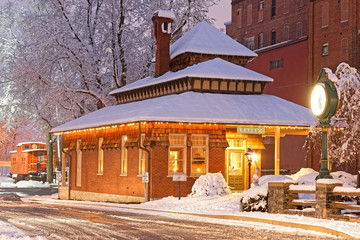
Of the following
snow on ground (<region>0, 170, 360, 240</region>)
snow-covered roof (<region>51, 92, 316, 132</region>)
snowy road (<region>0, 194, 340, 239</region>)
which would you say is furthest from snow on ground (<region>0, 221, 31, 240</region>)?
snow-covered roof (<region>51, 92, 316, 132</region>)

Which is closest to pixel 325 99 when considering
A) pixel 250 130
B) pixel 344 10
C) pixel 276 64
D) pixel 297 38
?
pixel 250 130

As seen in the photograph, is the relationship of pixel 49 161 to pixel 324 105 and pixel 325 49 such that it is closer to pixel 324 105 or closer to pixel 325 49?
pixel 325 49

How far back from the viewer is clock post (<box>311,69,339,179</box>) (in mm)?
19844

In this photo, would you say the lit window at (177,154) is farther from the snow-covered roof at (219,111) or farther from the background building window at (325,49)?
the background building window at (325,49)

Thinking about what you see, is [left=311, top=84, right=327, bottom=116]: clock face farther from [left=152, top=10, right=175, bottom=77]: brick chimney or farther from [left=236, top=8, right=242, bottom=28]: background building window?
[left=236, top=8, right=242, bottom=28]: background building window

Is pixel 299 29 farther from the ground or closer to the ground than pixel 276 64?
farther from the ground

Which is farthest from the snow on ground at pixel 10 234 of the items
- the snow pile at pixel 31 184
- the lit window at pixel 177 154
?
the snow pile at pixel 31 184

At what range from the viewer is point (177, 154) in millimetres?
29906

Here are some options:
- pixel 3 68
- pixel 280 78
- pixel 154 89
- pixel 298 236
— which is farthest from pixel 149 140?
pixel 280 78

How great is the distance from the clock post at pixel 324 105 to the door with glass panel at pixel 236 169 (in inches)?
488

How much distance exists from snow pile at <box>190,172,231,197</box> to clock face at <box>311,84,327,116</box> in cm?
843

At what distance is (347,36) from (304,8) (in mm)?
12496

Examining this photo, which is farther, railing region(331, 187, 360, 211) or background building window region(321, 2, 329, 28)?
background building window region(321, 2, 329, 28)

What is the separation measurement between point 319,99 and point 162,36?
1662cm
